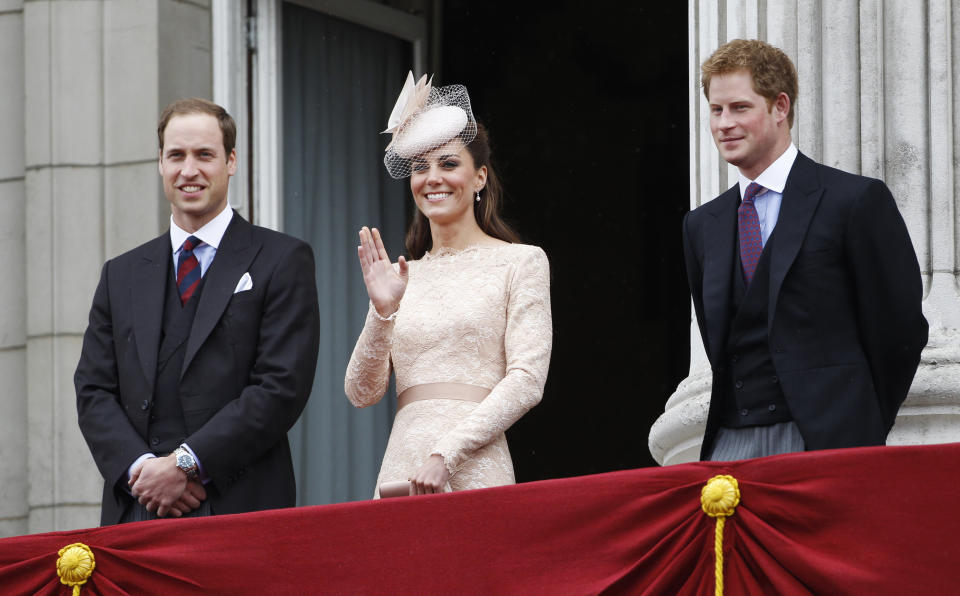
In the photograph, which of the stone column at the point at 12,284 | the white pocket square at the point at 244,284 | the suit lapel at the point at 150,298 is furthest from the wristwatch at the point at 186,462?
Result: the stone column at the point at 12,284

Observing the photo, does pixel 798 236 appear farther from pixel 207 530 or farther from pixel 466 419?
pixel 207 530

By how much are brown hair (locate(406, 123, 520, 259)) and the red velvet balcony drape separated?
139 cm

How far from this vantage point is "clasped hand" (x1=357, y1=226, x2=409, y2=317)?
5.36 meters

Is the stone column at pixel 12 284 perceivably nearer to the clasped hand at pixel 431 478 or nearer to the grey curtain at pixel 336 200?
the grey curtain at pixel 336 200

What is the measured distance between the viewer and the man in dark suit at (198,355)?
5281 millimetres

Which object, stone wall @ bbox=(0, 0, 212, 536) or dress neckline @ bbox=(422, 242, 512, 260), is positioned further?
stone wall @ bbox=(0, 0, 212, 536)

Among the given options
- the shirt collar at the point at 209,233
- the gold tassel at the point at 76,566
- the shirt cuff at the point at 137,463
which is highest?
the shirt collar at the point at 209,233

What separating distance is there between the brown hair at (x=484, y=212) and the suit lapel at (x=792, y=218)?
4.03 feet

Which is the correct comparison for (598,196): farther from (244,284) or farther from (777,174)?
(777,174)

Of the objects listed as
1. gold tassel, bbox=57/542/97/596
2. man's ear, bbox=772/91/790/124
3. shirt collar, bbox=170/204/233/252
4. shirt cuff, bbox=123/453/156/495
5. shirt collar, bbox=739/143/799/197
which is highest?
man's ear, bbox=772/91/790/124

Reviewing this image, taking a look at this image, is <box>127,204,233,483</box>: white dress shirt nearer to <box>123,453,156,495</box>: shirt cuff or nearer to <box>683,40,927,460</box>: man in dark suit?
<box>123,453,156,495</box>: shirt cuff

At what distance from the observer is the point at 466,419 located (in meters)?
5.35

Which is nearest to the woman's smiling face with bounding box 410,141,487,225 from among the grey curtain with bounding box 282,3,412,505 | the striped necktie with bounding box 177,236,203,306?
the striped necktie with bounding box 177,236,203,306

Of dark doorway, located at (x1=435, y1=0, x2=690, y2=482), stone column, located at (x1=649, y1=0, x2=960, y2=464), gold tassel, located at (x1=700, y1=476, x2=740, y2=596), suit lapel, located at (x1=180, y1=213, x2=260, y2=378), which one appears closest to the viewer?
gold tassel, located at (x1=700, y1=476, x2=740, y2=596)
